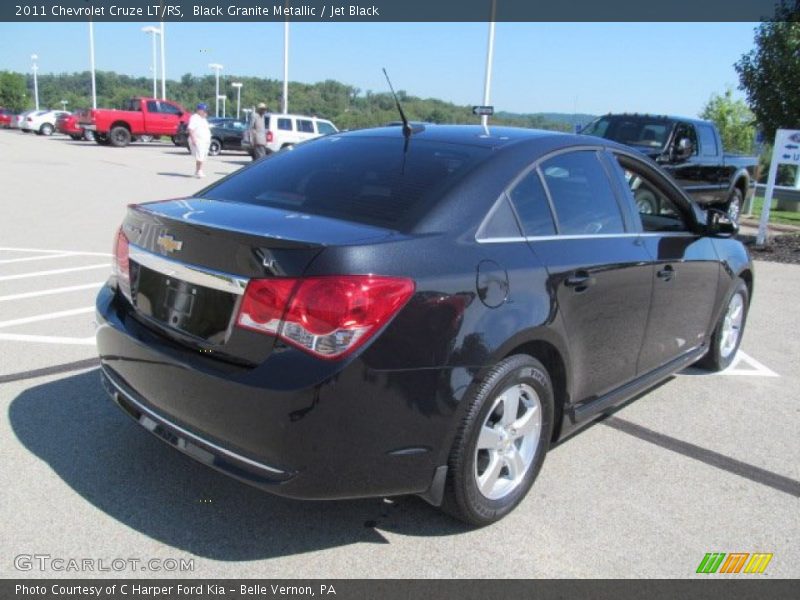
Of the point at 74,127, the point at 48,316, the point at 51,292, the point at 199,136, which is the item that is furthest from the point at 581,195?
the point at 74,127

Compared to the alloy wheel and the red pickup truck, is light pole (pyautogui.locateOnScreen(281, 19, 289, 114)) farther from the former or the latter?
the alloy wheel

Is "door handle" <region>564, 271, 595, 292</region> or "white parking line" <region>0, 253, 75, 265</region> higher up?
"door handle" <region>564, 271, 595, 292</region>

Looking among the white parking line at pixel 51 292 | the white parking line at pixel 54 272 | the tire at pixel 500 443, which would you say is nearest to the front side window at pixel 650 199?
the tire at pixel 500 443

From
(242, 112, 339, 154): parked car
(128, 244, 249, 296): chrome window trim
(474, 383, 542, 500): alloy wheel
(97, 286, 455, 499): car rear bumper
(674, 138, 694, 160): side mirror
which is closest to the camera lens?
(97, 286, 455, 499): car rear bumper

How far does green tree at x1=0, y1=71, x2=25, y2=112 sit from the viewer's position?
8744cm

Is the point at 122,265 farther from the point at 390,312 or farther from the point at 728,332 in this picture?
the point at 728,332

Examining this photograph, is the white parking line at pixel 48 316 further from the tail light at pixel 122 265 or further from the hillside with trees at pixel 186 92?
the hillside with trees at pixel 186 92

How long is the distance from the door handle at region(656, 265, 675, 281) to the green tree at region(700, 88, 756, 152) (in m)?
44.8

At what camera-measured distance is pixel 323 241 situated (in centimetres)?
250

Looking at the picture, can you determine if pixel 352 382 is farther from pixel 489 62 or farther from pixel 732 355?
pixel 489 62

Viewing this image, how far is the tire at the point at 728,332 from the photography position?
5.09 m
